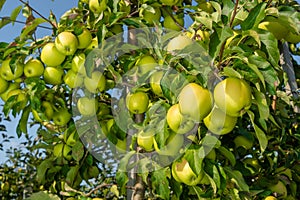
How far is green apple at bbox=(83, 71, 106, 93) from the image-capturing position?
135 cm

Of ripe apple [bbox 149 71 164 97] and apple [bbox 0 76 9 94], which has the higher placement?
apple [bbox 0 76 9 94]

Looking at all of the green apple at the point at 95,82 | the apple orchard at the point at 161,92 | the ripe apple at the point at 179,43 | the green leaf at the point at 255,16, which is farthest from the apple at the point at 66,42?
the green leaf at the point at 255,16

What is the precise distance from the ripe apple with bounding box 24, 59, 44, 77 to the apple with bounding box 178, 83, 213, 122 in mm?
636

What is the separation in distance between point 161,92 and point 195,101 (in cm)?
29

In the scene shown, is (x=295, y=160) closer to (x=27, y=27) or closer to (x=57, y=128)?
(x=57, y=128)

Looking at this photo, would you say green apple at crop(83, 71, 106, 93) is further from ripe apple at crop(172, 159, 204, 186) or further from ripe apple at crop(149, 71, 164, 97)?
ripe apple at crop(172, 159, 204, 186)

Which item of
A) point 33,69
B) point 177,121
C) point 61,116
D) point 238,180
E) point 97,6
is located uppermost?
point 97,6

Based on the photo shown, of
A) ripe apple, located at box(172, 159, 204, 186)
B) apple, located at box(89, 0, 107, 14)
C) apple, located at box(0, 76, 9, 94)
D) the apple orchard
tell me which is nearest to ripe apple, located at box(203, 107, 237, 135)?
the apple orchard

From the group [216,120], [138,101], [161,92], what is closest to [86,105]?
[138,101]

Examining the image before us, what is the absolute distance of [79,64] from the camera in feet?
4.29

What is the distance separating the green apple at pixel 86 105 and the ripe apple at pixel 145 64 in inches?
9.4

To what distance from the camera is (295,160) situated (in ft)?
5.68

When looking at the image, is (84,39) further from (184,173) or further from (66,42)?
(184,173)

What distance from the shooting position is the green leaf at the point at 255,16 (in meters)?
0.98
